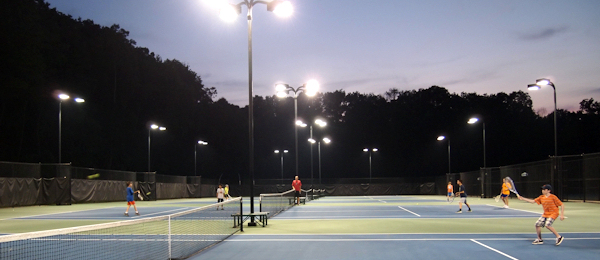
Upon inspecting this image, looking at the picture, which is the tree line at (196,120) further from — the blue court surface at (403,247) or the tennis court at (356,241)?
the blue court surface at (403,247)

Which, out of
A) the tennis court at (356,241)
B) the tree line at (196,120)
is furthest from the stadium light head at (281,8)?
the tree line at (196,120)

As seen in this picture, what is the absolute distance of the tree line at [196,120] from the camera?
49.8 meters

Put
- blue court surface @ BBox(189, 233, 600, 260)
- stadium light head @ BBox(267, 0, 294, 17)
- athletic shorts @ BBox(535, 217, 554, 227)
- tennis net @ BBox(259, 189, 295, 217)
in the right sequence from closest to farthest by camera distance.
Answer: blue court surface @ BBox(189, 233, 600, 260) → athletic shorts @ BBox(535, 217, 554, 227) → stadium light head @ BBox(267, 0, 294, 17) → tennis net @ BBox(259, 189, 295, 217)

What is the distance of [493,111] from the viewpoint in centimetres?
A: 8394

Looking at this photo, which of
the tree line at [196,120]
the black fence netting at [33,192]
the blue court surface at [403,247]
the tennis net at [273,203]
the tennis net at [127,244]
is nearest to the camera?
the blue court surface at [403,247]

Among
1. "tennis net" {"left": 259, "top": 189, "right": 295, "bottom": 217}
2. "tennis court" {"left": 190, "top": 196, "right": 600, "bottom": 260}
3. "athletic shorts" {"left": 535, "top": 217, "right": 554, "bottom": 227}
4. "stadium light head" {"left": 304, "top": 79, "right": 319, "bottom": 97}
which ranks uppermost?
"stadium light head" {"left": 304, "top": 79, "right": 319, "bottom": 97}

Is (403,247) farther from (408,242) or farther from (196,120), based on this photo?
(196,120)

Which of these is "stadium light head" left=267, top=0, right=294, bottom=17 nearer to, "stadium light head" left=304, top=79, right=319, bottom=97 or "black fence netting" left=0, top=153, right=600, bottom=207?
"stadium light head" left=304, top=79, right=319, bottom=97

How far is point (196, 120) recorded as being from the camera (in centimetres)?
8119

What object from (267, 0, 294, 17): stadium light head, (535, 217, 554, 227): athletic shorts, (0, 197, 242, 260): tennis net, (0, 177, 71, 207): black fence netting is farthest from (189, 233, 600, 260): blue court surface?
(0, 177, 71, 207): black fence netting

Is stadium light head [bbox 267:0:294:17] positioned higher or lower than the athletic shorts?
higher

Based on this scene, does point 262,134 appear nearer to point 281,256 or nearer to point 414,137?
point 414,137

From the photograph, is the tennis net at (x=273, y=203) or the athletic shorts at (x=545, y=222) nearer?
the athletic shorts at (x=545, y=222)

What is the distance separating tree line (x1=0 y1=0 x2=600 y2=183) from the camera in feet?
163
